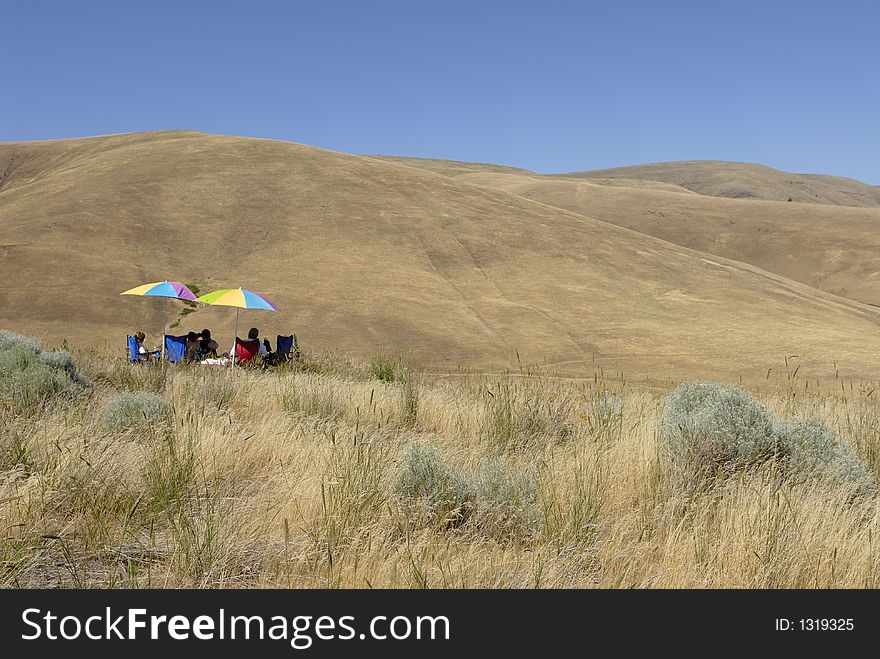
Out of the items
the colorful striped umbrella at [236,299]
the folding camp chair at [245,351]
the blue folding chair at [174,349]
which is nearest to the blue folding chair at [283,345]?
the folding camp chair at [245,351]

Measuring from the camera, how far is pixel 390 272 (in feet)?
108

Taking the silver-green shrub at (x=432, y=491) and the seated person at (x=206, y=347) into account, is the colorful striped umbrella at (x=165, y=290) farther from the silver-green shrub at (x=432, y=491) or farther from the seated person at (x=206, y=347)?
the silver-green shrub at (x=432, y=491)

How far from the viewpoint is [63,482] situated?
4758mm

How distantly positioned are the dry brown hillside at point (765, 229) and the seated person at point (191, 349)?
4358 cm

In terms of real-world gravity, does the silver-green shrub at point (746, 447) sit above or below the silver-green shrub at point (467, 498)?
above

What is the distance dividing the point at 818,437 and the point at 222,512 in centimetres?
445

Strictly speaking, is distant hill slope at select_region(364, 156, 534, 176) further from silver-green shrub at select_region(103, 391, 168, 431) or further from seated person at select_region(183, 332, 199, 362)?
silver-green shrub at select_region(103, 391, 168, 431)

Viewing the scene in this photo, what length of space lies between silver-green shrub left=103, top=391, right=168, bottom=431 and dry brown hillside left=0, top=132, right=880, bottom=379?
16820 mm

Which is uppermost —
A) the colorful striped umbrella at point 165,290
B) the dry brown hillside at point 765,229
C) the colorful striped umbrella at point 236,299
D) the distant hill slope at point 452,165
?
the distant hill slope at point 452,165

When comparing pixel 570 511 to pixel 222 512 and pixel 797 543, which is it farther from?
pixel 222 512

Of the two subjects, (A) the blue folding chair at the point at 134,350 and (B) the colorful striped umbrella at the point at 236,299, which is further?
(A) the blue folding chair at the point at 134,350

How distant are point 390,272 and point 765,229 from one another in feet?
144

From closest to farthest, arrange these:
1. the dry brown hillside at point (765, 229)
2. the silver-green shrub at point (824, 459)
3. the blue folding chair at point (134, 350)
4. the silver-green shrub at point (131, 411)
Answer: the silver-green shrub at point (824, 459) → the silver-green shrub at point (131, 411) → the blue folding chair at point (134, 350) → the dry brown hillside at point (765, 229)

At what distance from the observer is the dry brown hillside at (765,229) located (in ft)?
178
